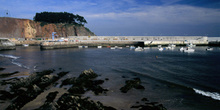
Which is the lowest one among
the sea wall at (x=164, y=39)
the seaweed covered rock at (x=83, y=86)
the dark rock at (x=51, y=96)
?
the dark rock at (x=51, y=96)

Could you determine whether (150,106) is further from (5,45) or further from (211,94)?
(5,45)

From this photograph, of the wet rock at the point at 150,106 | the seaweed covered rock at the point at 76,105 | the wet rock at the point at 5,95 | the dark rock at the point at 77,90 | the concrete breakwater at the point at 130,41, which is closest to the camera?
the seaweed covered rock at the point at 76,105

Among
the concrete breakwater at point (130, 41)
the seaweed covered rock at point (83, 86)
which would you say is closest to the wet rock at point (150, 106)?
the seaweed covered rock at point (83, 86)

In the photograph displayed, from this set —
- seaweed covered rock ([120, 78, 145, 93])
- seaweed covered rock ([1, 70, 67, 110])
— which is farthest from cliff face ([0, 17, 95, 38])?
seaweed covered rock ([120, 78, 145, 93])

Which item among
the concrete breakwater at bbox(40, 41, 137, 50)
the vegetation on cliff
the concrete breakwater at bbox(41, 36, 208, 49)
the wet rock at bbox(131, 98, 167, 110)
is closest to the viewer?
the wet rock at bbox(131, 98, 167, 110)

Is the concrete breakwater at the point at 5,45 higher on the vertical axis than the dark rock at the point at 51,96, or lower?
higher

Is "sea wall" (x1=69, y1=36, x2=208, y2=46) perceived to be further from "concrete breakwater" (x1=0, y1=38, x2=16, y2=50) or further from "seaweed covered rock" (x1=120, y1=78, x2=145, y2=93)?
"seaweed covered rock" (x1=120, y1=78, x2=145, y2=93)

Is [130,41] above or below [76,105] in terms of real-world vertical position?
above

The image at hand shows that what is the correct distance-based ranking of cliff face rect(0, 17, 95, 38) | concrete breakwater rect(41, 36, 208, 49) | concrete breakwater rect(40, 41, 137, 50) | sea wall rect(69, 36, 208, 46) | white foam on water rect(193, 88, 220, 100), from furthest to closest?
cliff face rect(0, 17, 95, 38) < sea wall rect(69, 36, 208, 46) < concrete breakwater rect(41, 36, 208, 49) < concrete breakwater rect(40, 41, 137, 50) < white foam on water rect(193, 88, 220, 100)

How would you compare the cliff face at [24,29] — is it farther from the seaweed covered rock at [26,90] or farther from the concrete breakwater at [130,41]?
the seaweed covered rock at [26,90]

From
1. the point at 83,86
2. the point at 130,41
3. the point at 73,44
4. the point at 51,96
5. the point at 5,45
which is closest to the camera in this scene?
the point at 51,96

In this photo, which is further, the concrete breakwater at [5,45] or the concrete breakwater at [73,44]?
the concrete breakwater at [73,44]

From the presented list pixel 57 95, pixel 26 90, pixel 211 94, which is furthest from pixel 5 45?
pixel 211 94

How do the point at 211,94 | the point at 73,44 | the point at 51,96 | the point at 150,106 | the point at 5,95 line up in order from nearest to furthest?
the point at 150,106
the point at 51,96
the point at 5,95
the point at 211,94
the point at 73,44
